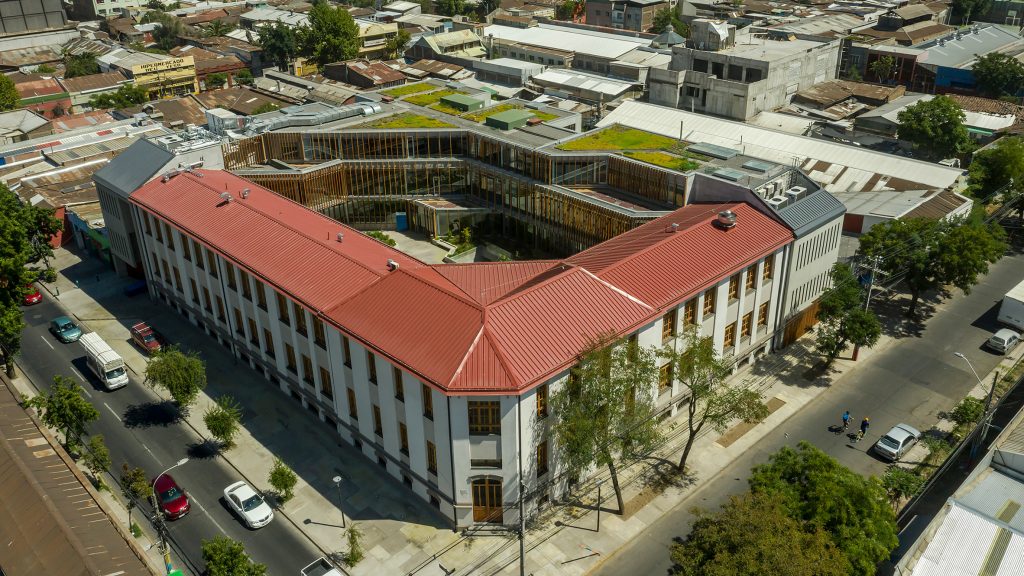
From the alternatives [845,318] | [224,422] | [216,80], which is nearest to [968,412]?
[845,318]

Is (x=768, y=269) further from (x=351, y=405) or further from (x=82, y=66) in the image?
(x=82, y=66)

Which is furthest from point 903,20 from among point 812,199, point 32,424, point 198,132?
point 32,424

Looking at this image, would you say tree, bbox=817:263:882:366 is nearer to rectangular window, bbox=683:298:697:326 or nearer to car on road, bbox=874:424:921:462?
car on road, bbox=874:424:921:462

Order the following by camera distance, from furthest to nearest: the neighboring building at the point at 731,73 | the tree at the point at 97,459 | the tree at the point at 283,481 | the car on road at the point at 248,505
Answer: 1. the neighboring building at the point at 731,73
2. the tree at the point at 97,459
3. the tree at the point at 283,481
4. the car on road at the point at 248,505

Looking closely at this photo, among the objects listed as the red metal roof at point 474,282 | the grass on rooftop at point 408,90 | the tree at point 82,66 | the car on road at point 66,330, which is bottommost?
the car on road at point 66,330

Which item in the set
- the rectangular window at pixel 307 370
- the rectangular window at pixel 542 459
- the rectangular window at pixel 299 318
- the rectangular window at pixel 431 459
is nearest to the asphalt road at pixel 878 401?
the rectangular window at pixel 542 459

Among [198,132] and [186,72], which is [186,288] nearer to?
[198,132]

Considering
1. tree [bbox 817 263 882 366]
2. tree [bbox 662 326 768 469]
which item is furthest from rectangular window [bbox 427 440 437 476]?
tree [bbox 817 263 882 366]

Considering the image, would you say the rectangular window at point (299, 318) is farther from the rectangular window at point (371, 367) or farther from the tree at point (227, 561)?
the tree at point (227, 561)
